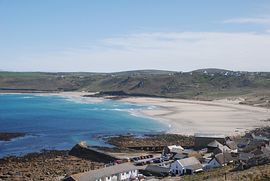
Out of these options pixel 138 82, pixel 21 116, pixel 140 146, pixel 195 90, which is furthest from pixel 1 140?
pixel 138 82

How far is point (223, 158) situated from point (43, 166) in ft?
64.6

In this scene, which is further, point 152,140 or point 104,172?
point 152,140

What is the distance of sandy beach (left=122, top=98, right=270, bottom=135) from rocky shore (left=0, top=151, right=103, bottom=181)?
2611 centimetres

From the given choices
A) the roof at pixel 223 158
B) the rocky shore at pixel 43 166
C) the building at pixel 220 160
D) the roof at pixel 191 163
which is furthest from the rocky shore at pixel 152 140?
the roof at pixel 191 163

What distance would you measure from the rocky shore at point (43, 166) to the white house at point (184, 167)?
10305mm

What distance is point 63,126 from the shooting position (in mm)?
83750

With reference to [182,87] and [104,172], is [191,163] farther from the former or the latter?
[182,87]

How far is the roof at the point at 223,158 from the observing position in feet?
141

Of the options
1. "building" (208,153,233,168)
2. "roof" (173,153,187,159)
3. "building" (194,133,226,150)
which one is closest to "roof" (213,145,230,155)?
"building" (208,153,233,168)

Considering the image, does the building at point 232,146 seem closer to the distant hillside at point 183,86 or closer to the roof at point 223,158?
the roof at point 223,158

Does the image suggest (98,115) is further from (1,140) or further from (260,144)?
(260,144)

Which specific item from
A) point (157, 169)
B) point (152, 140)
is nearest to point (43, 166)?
point (157, 169)

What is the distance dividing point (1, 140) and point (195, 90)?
10285 cm

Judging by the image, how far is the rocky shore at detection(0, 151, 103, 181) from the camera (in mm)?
45950
